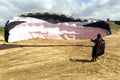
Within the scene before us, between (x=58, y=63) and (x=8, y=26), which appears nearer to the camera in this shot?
(x=58, y=63)

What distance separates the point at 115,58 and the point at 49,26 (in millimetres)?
14872

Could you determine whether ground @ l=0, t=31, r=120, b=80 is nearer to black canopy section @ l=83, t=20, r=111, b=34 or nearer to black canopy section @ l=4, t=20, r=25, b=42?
black canopy section @ l=4, t=20, r=25, b=42

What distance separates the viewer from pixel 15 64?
908 inches

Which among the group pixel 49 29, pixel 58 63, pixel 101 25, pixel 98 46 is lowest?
pixel 58 63

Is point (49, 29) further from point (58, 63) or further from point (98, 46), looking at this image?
point (98, 46)

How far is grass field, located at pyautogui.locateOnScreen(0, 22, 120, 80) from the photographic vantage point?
742 inches

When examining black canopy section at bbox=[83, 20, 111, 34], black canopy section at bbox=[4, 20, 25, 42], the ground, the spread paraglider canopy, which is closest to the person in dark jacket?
the ground

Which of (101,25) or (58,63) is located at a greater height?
(101,25)

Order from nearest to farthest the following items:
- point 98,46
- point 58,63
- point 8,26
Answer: point 98,46
point 58,63
point 8,26

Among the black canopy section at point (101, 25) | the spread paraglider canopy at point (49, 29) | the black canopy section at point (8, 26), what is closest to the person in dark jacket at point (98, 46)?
the spread paraglider canopy at point (49, 29)

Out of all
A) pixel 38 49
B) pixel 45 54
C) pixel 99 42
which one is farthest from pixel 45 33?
pixel 99 42

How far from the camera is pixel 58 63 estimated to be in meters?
21.8

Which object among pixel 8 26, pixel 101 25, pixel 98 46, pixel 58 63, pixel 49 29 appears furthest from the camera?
pixel 101 25

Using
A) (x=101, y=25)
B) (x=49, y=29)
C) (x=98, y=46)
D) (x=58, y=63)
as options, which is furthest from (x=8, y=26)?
(x=98, y=46)
